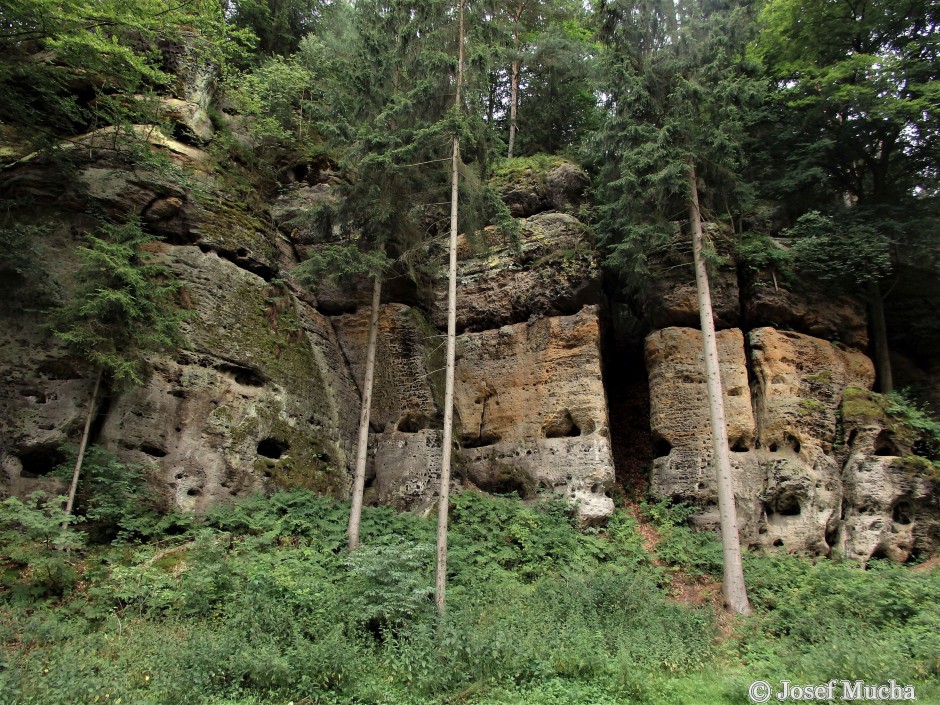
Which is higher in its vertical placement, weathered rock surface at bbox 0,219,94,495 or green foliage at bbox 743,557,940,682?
weathered rock surface at bbox 0,219,94,495

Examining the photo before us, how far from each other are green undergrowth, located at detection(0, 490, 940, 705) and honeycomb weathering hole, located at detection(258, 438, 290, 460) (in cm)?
150

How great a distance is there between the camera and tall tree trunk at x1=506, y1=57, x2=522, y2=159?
21.8 m

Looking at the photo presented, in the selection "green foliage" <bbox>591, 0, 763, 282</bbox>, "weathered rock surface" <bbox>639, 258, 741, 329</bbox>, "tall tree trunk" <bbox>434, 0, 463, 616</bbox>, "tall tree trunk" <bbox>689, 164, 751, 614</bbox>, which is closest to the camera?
"tall tree trunk" <bbox>434, 0, 463, 616</bbox>

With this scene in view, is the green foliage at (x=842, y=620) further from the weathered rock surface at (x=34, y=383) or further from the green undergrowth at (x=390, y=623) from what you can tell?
the weathered rock surface at (x=34, y=383)

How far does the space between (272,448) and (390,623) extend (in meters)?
6.36

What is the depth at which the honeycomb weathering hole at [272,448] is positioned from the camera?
522 inches

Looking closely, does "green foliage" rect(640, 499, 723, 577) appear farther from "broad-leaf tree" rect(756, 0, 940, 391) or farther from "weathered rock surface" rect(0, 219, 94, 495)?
"weathered rock surface" rect(0, 219, 94, 495)

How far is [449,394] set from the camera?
11.0 metres

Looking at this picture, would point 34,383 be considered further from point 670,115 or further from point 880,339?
point 880,339

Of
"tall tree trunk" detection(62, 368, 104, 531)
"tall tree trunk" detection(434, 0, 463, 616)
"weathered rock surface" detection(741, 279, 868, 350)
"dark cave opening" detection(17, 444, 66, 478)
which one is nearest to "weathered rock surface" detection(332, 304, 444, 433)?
"tall tree trunk" detection(434, 0, 463, 616)

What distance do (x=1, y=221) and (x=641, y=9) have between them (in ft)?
53.4

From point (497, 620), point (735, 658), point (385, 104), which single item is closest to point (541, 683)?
point (497, 620)

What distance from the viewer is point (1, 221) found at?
11.8 meters

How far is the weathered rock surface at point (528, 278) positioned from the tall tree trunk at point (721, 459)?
3696 millimetres
